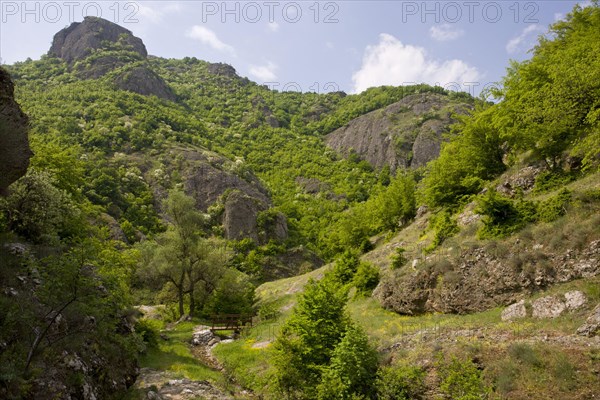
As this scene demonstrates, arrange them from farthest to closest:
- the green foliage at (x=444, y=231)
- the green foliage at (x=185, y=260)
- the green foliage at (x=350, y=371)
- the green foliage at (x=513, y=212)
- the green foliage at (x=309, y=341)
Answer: the green foliage at (x=185, y=260) → the green foliage at (x=444, y=231) → the green foliage at (x=513, y=212) → the green foliage at (x=309, y=341) → the green foliage at (x=350, y=371)

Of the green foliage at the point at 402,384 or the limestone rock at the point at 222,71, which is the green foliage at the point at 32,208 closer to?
the green foliage at the point at 402,384

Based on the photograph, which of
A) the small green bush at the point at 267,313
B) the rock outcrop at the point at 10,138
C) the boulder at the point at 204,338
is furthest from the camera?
the small green bush at the point at 267,313

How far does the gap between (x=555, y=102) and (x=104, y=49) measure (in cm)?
17154

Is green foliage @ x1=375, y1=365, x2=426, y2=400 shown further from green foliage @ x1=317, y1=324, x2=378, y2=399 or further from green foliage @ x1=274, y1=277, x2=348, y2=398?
green foliage @ x1=274, y1=277, x2=348, y2=398

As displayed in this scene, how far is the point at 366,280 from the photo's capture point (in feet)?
92.7

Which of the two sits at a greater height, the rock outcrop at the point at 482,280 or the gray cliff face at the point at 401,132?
the gray cliff face at the point at 401,132

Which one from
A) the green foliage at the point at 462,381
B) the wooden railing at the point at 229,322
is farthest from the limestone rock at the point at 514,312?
the wooden railing at the point at 229,322

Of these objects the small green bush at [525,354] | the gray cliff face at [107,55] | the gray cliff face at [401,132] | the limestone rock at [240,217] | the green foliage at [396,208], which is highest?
the gray cliff face at [107,55]

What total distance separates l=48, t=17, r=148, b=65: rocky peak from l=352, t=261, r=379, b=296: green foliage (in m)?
161

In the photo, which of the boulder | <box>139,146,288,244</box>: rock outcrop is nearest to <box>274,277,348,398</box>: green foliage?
the boulder

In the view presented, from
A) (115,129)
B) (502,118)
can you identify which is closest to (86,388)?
(502,118)

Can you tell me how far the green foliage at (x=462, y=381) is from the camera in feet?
42.6

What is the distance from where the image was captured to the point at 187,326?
111 ft

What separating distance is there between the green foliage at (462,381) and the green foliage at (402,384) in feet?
3.07
